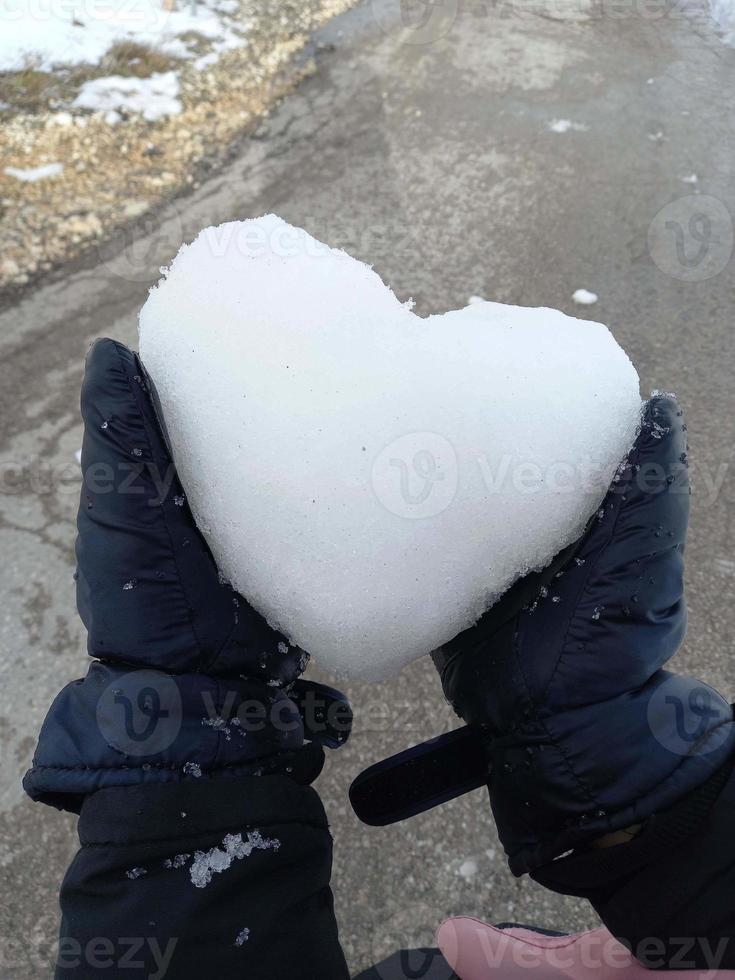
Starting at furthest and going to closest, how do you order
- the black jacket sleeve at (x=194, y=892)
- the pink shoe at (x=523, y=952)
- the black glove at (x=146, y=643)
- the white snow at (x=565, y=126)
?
the white snow at (x=565, y=126) < the pink shoe at (x=523, y=952) < the black glove at (x=146, y=643) < the black jacket sleeve at (x=194, y=892)

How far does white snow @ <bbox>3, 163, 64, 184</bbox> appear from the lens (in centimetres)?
266

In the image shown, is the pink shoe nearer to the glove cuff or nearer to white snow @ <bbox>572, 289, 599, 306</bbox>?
the glove cuff

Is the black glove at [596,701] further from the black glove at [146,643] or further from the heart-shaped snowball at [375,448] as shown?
the black glove at [146,643]

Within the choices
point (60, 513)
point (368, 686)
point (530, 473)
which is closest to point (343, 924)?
point (368, 686)

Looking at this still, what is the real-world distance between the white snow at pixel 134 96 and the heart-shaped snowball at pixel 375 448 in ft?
7.33

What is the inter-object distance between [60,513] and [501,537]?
1.37 meters

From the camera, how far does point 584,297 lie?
7.63 feet

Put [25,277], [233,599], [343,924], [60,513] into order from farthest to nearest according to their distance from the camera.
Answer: [25,277] → [60,513] → [343,924] → [233,599]

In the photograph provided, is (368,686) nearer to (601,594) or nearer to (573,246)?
(601,594)

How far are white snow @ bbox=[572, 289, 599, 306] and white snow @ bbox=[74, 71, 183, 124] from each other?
1794 millimetres

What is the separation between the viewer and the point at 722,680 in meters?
1.67

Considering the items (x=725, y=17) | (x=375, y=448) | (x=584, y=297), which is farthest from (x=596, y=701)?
(x=725, y=17)

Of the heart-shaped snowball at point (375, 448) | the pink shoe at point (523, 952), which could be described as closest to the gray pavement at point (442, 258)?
the pink shoe at point (523, 952)

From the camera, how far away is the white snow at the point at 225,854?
94 centimetres
